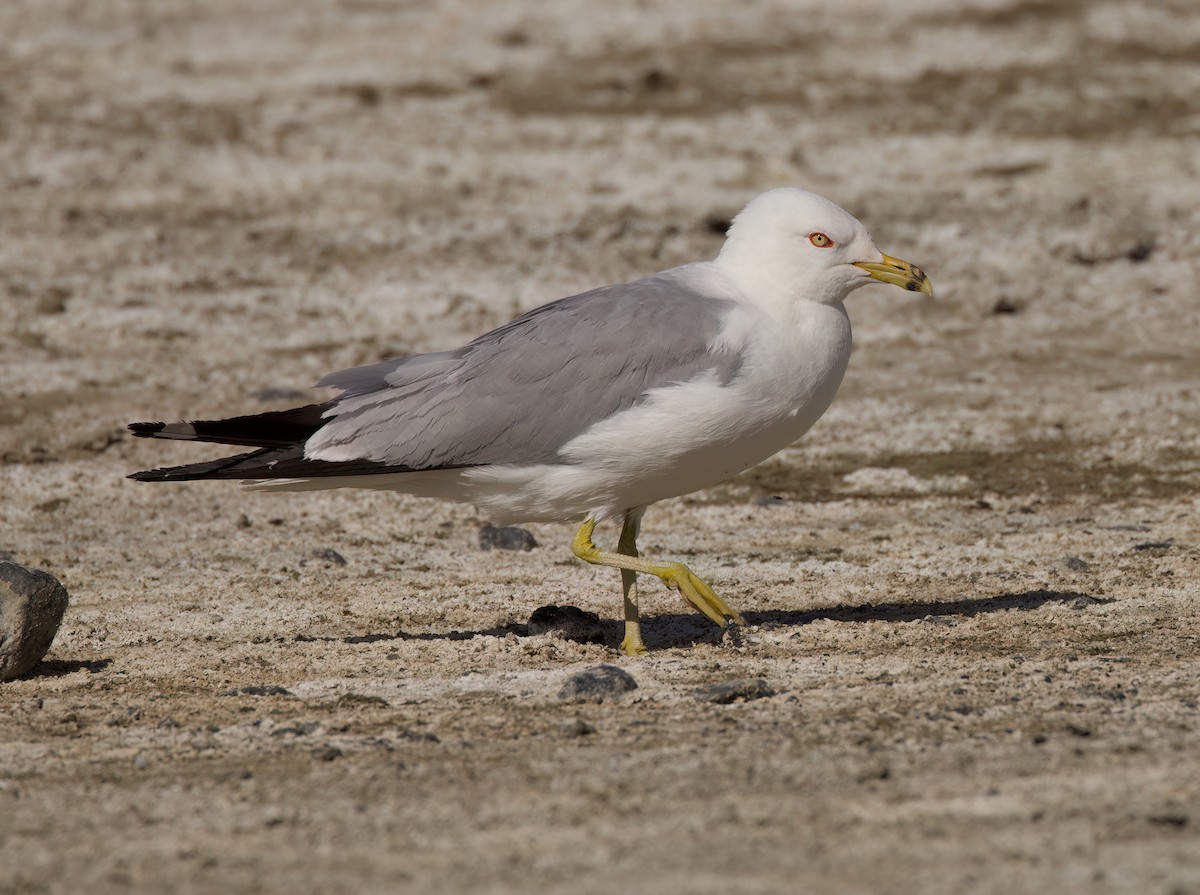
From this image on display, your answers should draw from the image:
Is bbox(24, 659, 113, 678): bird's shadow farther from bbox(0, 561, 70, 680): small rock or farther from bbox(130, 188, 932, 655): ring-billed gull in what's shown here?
bbox(130, 188, 932, 655): ring-billed gull

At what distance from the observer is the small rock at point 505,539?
23.2ft

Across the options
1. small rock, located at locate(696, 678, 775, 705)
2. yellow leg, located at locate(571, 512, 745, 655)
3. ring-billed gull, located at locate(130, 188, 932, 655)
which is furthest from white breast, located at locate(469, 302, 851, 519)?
small rock, located at locate(696, 678, 775, 705)

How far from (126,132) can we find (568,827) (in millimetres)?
9850

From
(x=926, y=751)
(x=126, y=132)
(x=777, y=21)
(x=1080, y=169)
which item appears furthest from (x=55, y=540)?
(x=777, y=21)

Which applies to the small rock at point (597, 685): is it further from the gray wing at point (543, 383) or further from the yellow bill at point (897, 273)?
the yellow bill at point (897, 273)

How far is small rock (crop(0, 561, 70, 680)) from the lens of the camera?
16.9ft

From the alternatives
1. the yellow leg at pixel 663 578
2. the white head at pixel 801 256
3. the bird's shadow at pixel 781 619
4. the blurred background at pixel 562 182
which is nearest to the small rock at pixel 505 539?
the bird's shadow at pixel 781 619

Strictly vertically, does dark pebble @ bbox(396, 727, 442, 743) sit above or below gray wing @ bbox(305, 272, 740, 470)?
below

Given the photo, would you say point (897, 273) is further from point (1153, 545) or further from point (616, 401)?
point (1153, 545)

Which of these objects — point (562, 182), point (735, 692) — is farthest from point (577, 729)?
point (562, 182)

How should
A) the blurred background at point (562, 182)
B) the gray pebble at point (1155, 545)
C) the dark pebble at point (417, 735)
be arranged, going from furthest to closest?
the blurred background at point (562, 182), the gray pebble at point (1155, 545), the dark pebble at point (417, 735)

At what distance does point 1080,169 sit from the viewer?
453 inches

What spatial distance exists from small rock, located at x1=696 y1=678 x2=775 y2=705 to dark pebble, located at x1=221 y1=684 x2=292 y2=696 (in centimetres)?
130

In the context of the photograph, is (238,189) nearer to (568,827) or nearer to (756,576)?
(756,576)
